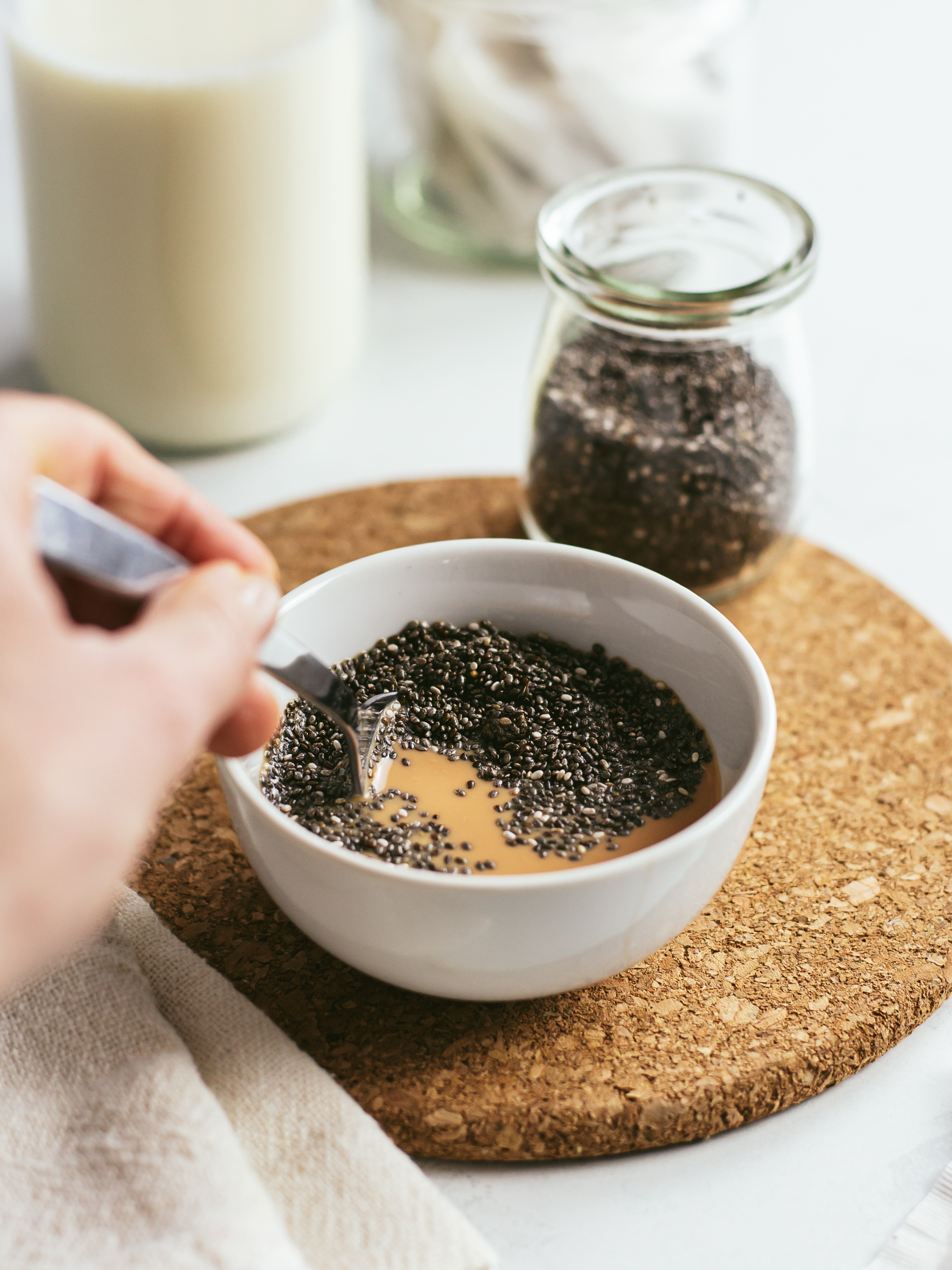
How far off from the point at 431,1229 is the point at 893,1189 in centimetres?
31

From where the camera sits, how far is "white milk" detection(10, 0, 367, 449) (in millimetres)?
1350

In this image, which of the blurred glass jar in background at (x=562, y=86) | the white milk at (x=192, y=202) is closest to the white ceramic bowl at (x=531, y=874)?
the white milk at (x=192, y=202)

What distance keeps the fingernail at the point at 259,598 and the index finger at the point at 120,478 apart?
0.12 meters

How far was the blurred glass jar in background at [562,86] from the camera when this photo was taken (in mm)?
1682

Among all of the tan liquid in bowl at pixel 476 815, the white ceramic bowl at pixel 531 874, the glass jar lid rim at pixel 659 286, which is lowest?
the tan liquid in bowl at pixel 476 815

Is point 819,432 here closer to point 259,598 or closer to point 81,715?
point 259,598

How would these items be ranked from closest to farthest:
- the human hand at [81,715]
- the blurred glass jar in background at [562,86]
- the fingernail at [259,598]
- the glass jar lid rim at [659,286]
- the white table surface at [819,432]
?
the human hand at [81,715] < the fingernail at [259,598] < the white table surface at [819,432] < the glass jar lid rim at [659,286] < the blurred glass jar in background at [562,86]

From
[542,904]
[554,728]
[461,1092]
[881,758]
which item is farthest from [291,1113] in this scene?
[881,758]

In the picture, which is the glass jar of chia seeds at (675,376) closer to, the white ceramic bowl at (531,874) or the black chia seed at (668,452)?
the black chia seed at (668,452)

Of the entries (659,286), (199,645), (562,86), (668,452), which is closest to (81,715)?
(199,645)

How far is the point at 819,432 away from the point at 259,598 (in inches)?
44.4

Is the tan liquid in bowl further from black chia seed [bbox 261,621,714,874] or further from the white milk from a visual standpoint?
the white milk

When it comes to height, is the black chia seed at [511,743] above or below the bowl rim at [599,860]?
below

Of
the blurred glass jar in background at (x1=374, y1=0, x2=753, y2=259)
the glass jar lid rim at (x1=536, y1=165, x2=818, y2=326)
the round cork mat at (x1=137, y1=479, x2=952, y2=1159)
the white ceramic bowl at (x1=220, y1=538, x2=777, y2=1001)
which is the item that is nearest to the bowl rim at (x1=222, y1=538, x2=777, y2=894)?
the white ceramic bowl at (x1=220, y1=538, x2=777, y2=1001)
